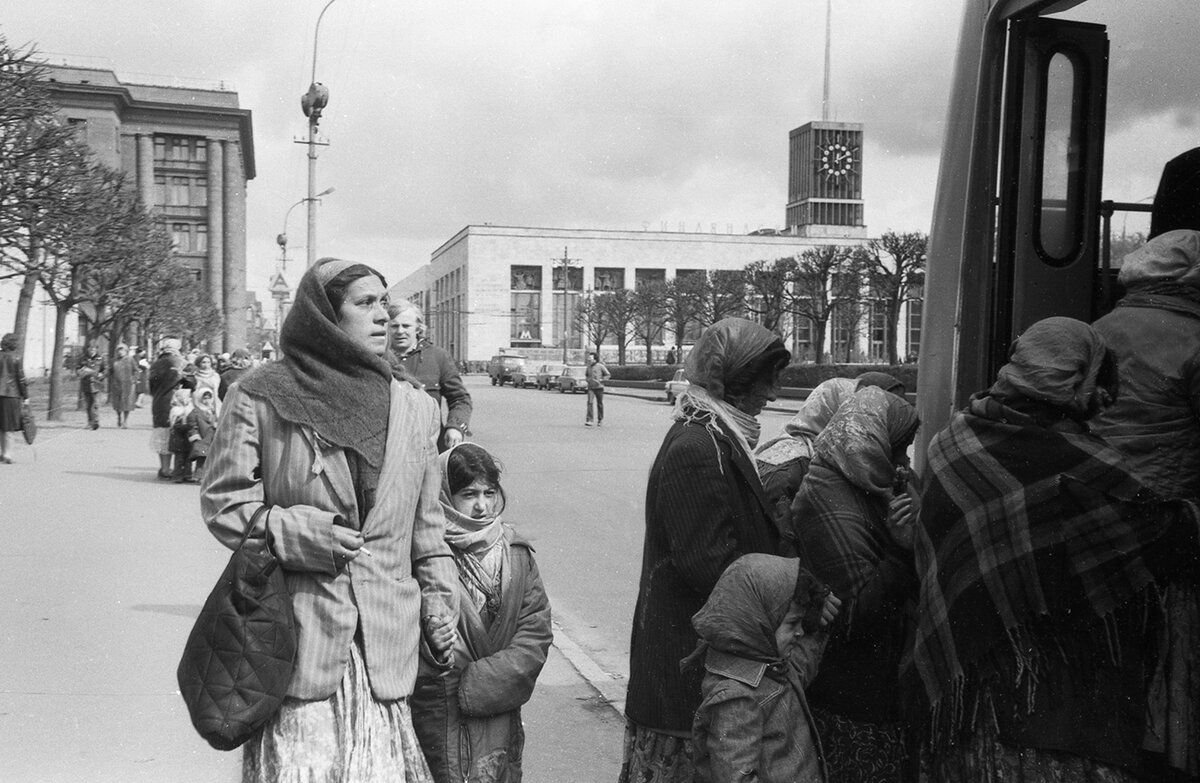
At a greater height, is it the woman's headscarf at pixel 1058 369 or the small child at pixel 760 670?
the woman's headscarf at pixel 1058 369

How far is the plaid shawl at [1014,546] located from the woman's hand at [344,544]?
1.41m

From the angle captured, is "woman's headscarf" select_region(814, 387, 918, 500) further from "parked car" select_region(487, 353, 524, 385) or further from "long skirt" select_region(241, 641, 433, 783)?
"parked car" select_region(487, 353, 524, 385)

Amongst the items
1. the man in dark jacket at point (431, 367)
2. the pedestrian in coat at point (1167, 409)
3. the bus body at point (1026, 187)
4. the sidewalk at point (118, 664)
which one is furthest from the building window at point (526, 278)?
the pedestrian in coat at point (1167, 409)

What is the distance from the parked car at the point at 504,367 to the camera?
228 feet

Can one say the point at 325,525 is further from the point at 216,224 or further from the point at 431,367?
the point at 216,224

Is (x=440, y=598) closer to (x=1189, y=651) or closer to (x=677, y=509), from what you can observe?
(x=677, y=509)

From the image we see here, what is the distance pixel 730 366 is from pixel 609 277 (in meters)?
112

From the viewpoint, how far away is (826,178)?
389 ft

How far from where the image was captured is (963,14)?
5266 mm

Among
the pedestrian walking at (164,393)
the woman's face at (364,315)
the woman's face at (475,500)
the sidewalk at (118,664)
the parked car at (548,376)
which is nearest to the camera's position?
the woman's face at (364,315)

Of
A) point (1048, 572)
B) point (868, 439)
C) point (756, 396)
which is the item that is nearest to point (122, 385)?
point (756, 396)

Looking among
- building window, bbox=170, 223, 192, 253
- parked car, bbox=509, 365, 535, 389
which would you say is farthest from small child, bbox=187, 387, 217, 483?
building window, bbox=170, 223, 192, 253

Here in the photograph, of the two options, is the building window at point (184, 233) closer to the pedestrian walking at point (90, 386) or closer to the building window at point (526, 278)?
the building window at point (526, 278)

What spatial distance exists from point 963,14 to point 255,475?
3702mm
